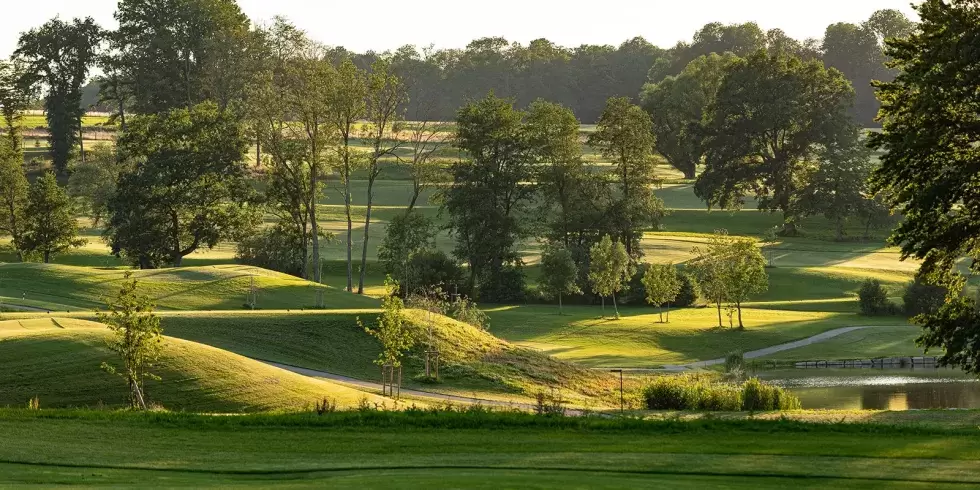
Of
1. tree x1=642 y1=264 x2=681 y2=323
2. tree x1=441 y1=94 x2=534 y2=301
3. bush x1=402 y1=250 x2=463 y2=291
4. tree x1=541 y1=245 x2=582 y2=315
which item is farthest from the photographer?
tree x1=441 y1=94 x2=534 y2=301

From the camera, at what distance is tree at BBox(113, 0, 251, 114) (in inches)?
4879

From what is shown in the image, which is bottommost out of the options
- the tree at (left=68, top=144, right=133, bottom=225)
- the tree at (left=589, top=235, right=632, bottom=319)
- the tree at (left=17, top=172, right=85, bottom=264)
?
the tree at (left=589, top=235, right=632, bottom=319)

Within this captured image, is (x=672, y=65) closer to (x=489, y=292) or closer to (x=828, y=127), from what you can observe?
(x=828, y=127)

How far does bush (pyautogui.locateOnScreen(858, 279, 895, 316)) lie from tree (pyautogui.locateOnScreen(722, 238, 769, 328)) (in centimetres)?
630

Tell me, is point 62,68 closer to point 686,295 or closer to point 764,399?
point 686,295

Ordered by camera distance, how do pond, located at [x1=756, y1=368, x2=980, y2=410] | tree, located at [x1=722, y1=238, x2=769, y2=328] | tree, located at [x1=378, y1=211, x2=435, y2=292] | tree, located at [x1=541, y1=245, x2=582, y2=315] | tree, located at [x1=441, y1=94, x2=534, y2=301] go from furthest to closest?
tree, located at [x1=441, y1=94, x2=534, y2=301] < tree, located at [x1=378, y1=211, x2=435, y2=292] < tree, located at [x1=541, y1=245, x2=582, y2=315] < tree, located at [x1=722, y1=238, x2=769, y2=328] < pond, located at [x1=756, y1=368, x2=980, y2=410]

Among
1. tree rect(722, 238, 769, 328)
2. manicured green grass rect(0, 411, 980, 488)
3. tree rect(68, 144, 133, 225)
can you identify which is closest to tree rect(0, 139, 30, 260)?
tree rect(68, 144, 133, 225)

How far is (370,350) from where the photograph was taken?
157 ft

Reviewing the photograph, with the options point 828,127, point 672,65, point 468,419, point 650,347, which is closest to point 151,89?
point 828,127

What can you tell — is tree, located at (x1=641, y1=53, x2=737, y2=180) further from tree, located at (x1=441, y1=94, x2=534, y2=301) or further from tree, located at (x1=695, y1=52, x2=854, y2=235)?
tree, located at (x1=441, y1=94, x2=534, y2=301)

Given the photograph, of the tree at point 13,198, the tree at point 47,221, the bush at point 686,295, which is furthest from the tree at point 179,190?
the bush at point 686,295

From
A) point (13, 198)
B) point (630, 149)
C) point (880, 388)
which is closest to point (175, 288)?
point (13, 198)

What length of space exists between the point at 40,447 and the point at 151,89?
10527 cm

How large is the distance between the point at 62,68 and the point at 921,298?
92392 millimetres
